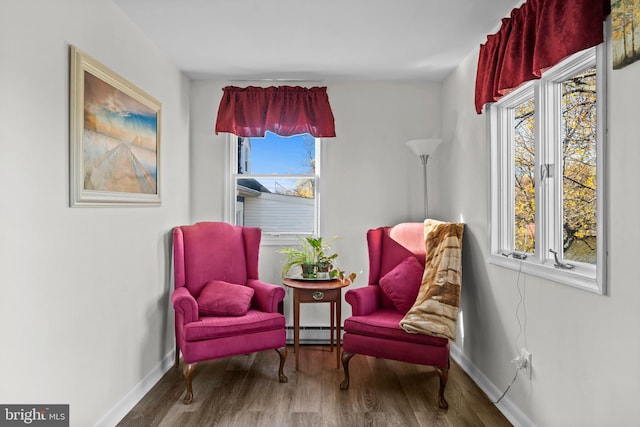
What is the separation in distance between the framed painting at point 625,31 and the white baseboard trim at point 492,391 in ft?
5.93

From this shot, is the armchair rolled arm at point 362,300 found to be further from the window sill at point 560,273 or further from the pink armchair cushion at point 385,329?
the window sill at point 560,273

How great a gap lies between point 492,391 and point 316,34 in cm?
259

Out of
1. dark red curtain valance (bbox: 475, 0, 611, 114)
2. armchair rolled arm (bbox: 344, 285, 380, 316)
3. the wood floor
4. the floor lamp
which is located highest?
dark red curtain valance (bbox: 475, 0, 611, 114)

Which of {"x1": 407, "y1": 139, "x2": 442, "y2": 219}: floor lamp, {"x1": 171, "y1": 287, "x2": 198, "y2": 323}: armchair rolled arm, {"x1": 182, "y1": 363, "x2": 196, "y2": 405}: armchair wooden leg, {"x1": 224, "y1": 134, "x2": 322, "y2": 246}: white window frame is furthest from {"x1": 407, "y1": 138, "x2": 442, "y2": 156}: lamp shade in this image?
{"x1": 182, "y1": 363, "x2": 196, "y2": 405}: armchair wooden leg

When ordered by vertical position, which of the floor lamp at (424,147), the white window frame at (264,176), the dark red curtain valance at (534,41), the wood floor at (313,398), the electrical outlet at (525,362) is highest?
the dark red curtain valance at (534,41)

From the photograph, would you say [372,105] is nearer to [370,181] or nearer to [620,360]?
[370,181]

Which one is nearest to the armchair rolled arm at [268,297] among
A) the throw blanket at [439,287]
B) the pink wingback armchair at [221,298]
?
the pink wingback armchair at [221,298]

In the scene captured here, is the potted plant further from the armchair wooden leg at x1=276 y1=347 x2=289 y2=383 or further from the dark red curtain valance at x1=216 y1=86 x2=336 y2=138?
the dark red curtain valance at x1=216 y1=86 x2=336 y2=138

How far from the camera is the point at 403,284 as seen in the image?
310 centimetres

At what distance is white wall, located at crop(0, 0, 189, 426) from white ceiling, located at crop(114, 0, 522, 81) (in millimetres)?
331

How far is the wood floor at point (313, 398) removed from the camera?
2.44 metres

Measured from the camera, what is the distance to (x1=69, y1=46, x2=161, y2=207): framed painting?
202cm

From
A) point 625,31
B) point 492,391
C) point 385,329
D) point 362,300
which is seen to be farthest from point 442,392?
point 625,31

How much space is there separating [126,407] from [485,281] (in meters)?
2.41
